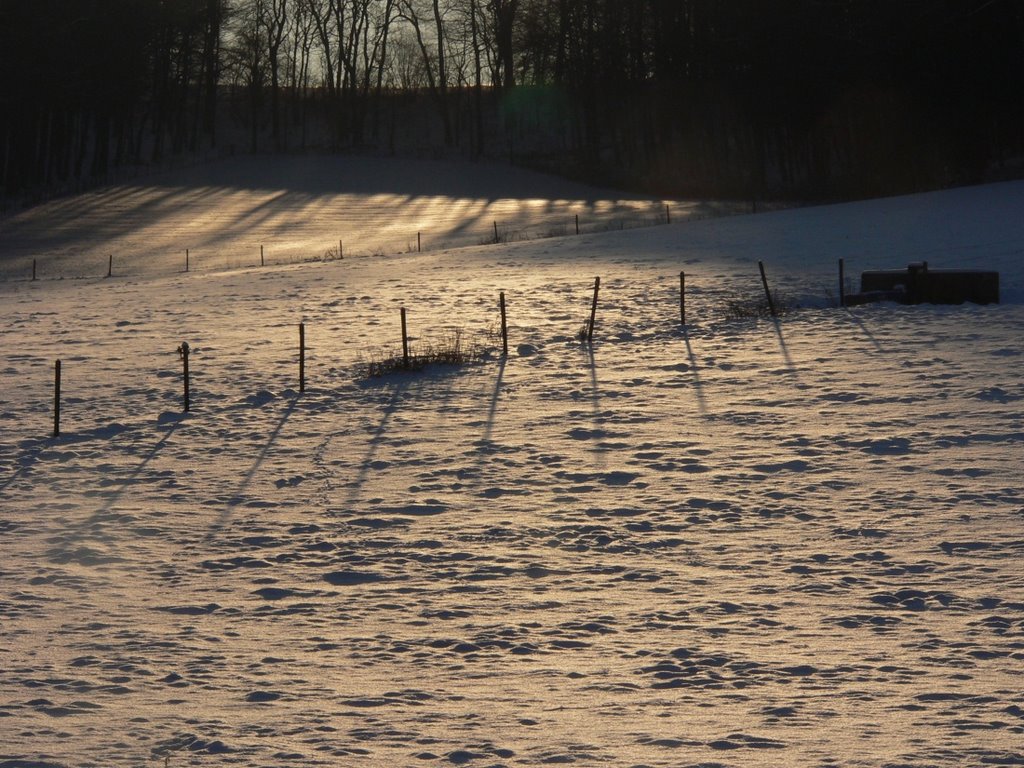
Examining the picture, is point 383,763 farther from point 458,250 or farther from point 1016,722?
point 458,250

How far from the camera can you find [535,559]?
1195 centimetres

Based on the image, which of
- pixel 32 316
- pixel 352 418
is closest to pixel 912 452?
pixel 352 418

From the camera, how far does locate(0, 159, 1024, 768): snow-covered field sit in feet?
26.5

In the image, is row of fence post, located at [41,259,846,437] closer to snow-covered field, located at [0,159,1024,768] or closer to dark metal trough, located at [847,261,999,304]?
snow-covered field, located at [0,159,1024,768]

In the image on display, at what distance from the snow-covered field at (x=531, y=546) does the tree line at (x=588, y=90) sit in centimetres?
2883

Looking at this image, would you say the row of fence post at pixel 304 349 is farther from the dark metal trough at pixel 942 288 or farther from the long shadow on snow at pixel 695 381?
the long shadow on snow at pixel 695 381

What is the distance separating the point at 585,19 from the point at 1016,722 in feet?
237

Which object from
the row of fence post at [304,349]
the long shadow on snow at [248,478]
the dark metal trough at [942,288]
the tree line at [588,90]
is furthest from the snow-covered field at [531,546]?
the tree line at [588,90]

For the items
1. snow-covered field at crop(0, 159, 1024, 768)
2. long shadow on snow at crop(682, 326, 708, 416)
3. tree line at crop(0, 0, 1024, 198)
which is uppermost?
tree line at crop(0, 0, 1024, 198)

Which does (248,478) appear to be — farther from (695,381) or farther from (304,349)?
(304,349)

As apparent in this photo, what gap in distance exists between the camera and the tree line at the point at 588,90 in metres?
52.8

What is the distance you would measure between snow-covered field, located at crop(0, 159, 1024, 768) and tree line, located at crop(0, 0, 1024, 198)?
94.6 ft

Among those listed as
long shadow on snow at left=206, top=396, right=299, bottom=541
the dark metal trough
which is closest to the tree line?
the dark metal trough

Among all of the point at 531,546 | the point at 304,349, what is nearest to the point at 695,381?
the point at 304,349
